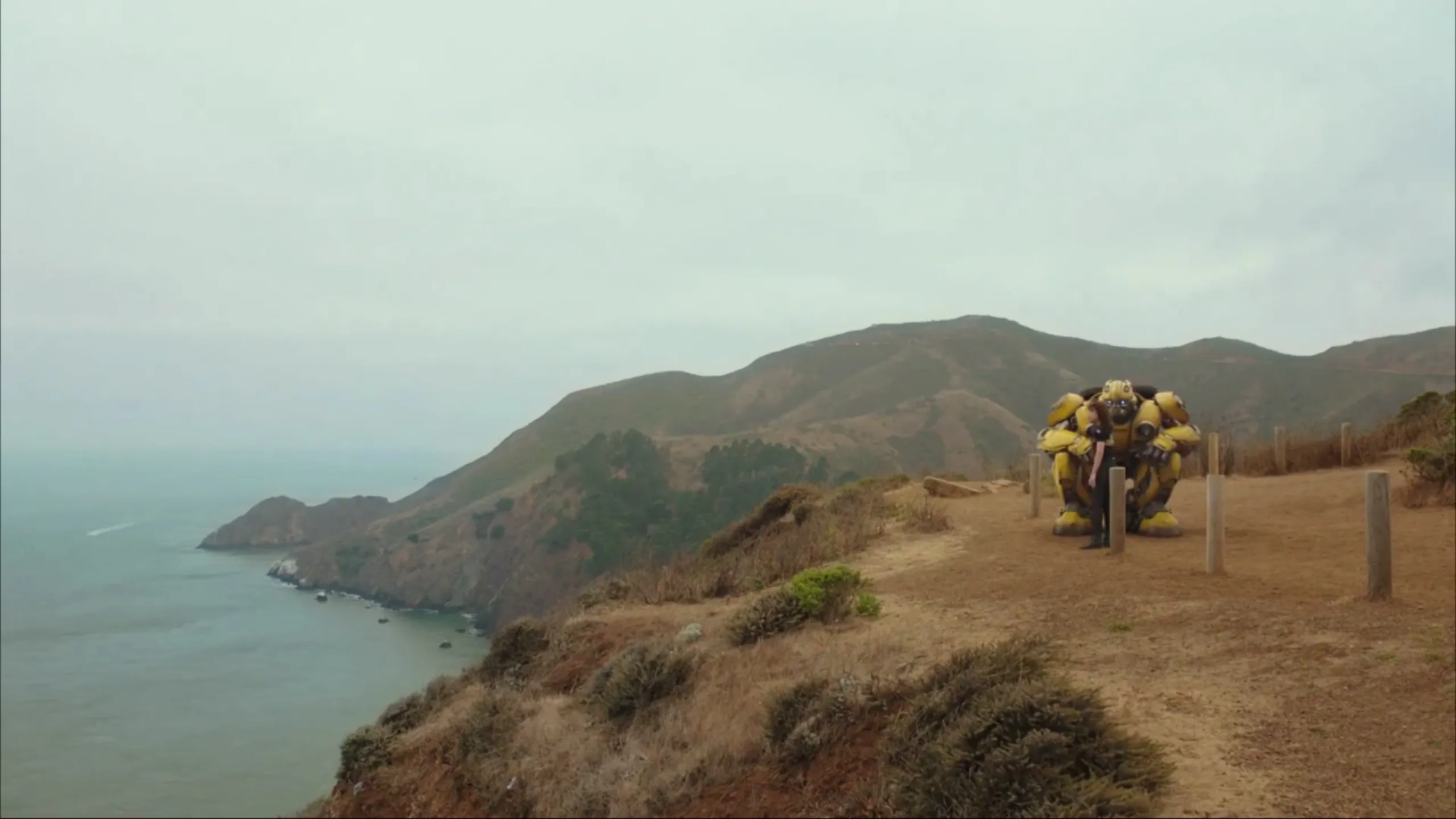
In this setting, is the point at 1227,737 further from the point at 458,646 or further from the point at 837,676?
the point at 458,646

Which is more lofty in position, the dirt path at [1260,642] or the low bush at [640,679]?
the dirt path at [1260,642]

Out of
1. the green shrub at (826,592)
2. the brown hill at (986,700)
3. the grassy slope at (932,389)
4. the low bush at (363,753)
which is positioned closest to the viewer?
the brown hill at (986,700)

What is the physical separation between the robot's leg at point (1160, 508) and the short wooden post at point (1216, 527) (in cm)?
324

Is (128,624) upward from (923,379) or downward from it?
downward

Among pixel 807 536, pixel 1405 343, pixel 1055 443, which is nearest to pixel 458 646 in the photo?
pixel 807 536

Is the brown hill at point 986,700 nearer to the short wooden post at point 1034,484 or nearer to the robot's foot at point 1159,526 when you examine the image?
the robot's foot at point 1159,526

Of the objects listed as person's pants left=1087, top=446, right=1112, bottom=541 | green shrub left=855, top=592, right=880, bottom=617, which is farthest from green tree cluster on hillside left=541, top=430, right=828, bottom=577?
green shrub left=855, top=592, right=880, bottom=617

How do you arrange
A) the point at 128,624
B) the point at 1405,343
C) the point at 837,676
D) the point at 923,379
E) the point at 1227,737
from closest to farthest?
the point at 1227,737
the point at 837,676
the point at 128,624
the point at 1405,343
the point at 923,379

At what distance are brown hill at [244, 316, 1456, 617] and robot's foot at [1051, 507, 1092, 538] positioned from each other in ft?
39.5

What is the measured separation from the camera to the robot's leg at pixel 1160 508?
12.6m

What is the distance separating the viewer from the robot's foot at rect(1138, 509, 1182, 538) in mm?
12578

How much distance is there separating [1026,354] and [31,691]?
3157 inches

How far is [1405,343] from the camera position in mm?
66125

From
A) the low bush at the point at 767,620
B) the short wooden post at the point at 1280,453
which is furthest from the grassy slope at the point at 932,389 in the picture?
the low bush at the point at 767,620
